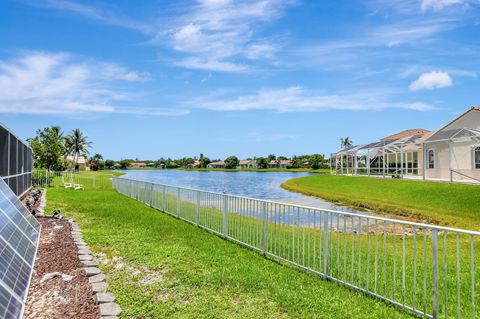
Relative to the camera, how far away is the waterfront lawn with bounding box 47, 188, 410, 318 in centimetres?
461

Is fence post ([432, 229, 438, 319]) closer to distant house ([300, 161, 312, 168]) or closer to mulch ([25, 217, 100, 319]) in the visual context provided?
mulch ([25, 217, 100, 319])

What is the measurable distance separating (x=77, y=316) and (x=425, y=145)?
3017 cm

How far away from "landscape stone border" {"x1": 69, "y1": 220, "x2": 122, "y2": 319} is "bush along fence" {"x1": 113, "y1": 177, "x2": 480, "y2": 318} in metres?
3.09

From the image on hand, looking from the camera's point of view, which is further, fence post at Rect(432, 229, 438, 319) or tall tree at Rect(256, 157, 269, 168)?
tall tree at Rect(256, 157, 269, 168)

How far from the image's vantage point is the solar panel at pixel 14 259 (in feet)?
11.7

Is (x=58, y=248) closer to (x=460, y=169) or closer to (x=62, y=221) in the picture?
(x=62, y=221)

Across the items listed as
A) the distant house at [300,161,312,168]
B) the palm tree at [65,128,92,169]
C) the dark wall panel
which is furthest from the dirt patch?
the distant house at [300,161,312,168]

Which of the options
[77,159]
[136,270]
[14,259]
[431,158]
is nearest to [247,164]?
[77,159]

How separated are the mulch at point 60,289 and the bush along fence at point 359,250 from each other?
11.1ft

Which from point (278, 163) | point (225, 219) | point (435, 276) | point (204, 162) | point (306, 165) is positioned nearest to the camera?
point (435, 276)

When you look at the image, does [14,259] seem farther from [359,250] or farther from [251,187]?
[251,187]

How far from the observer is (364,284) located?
5609mm

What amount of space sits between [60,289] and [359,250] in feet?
14.2

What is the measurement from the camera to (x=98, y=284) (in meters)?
5.54
